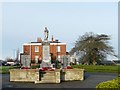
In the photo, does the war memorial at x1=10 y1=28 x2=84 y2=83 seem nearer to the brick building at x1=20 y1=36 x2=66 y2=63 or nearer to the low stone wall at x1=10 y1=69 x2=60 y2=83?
the low stone wall at x1=10 y1=69 x2=60 y2=83

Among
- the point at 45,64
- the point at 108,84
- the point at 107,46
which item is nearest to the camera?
the point at 108,84

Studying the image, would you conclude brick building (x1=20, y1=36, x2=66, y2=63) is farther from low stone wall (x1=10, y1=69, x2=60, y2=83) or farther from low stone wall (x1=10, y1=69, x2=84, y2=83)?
low stone wall (x1=10, y1=69, x2=60, y2=83)

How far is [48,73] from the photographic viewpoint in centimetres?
2509

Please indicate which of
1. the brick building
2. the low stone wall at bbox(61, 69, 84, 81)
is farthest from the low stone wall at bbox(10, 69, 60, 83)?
the brick building

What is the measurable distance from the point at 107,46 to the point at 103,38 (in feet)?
8.75

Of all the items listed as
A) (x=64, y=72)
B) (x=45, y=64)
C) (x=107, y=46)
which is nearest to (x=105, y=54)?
(x=107, y=46)

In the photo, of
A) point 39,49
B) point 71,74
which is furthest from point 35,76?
point 39,49

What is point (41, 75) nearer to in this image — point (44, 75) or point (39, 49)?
point (44, 75)

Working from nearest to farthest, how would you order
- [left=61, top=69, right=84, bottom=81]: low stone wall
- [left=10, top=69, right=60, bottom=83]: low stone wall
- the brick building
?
[left=10, top=69, right=60, bottom=83]: low stone wall < [left=61, top=69, right=84, bottom=81]: low stone wall < the brick building

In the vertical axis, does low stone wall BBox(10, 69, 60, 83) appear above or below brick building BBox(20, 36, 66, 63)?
below

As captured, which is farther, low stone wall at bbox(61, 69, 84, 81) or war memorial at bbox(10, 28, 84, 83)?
low stone wall at bbox(61, 69, 84, 81)

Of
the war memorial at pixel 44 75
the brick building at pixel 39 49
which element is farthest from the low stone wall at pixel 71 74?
the brick building at pixel 39 49

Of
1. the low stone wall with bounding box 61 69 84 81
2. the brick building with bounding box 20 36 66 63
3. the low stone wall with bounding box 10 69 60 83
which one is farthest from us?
the brick building with bounding box 20 36 66 63

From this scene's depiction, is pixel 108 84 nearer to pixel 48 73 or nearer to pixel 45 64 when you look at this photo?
pixel 48 73
